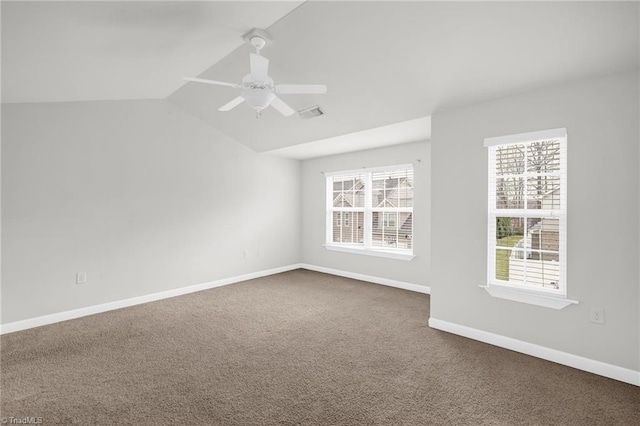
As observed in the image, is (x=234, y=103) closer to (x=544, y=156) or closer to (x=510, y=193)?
(x=510, y=193)

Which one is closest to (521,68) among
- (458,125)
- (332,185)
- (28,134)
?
(458,125)

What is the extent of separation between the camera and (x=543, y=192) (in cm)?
283

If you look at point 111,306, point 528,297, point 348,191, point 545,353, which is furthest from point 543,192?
point 111,306

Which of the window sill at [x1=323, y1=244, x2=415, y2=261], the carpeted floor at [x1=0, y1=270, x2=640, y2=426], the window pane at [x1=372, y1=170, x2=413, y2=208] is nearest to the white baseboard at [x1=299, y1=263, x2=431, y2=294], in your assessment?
the window sill at [x1=323, y1=244, x2=415, y2=261]

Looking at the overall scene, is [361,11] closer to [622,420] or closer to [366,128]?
[366,128]

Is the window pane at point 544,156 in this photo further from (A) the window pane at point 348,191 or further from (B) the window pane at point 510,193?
(A) the window pane at point 348,191

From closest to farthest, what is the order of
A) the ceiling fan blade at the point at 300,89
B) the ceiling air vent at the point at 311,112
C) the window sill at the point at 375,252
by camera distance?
the ceiling fan blade at the point at 300,89 < the ceiling air vent at the point at 311,112 < the window sill at the point at 375,252

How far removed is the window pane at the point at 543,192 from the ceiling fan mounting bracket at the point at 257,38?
8.79 feet

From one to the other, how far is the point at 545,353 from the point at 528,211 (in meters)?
1.24

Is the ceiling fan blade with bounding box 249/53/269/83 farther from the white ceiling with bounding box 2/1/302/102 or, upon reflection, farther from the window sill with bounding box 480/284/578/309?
the window sill with bounding box 480/284/578/309

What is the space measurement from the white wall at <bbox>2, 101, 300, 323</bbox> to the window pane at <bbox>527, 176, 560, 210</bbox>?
13.8 ft

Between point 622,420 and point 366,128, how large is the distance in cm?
342

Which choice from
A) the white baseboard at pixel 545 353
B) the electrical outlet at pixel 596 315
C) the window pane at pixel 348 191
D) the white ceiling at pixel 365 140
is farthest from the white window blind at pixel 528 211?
the window pane at pixel 348 191

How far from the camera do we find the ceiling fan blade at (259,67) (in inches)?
84.7
